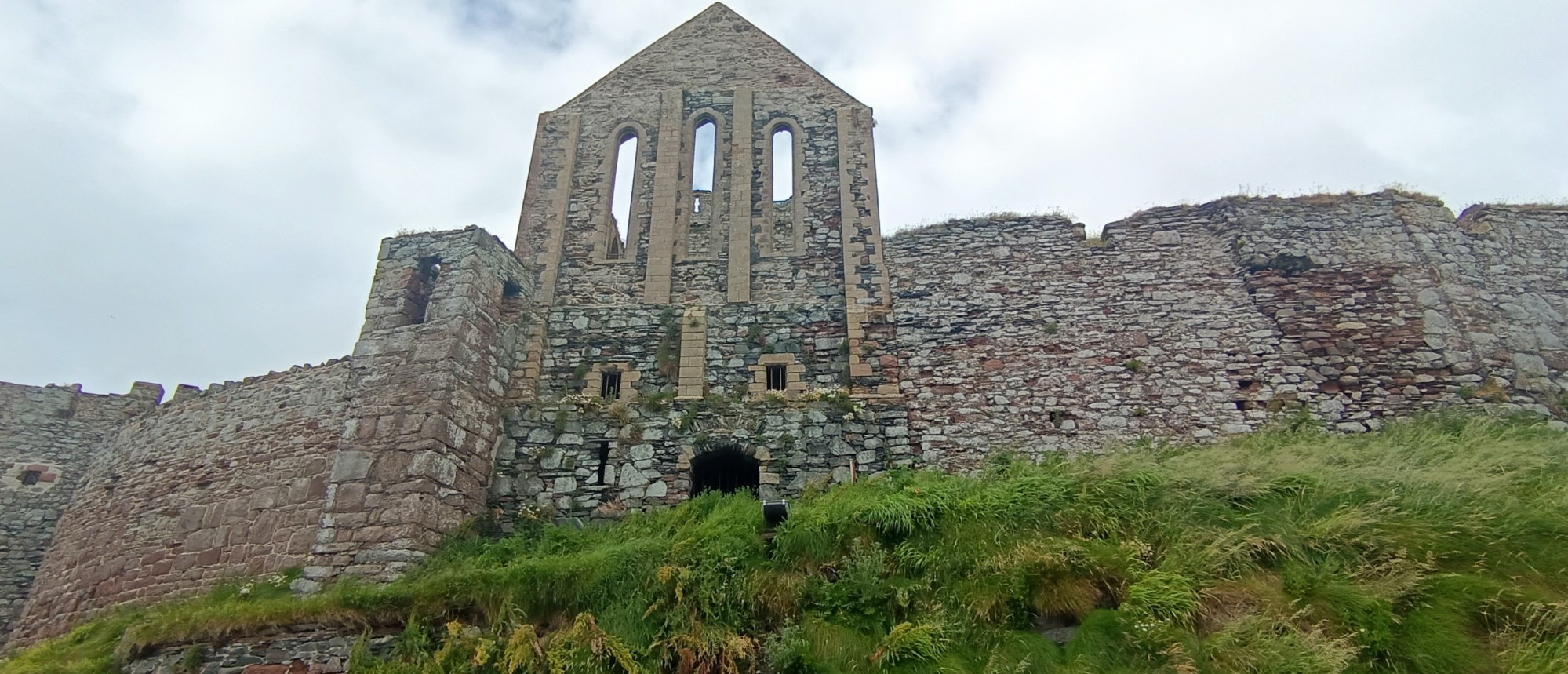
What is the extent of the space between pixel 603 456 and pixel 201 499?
627 cm

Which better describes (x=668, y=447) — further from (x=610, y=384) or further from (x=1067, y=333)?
(x=1067, y=333)

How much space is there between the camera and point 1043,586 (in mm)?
8641

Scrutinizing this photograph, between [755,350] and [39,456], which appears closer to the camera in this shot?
[755,350]

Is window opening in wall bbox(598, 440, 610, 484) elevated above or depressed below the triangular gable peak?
below

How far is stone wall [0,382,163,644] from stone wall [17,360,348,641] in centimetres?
97

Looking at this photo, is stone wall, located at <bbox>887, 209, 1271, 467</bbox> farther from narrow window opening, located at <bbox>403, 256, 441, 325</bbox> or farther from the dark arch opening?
narrow window opening, located at <bbox>403, 256, 441, 325</bbox>

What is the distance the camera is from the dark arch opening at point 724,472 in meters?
13.2

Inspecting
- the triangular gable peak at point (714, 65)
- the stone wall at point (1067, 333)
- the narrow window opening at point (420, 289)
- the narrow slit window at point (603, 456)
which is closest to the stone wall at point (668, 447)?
the narrow slit window at point (603, 456)

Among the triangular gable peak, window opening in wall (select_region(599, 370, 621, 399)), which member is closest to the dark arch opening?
window opening in wall (select_region(599, 370, 621, 399))

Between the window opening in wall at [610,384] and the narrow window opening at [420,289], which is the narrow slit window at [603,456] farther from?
the narrow window opening at [420,289]

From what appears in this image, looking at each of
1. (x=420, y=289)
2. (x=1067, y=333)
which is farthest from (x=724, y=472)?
(x=1067, y=333)

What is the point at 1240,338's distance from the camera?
47.2ft

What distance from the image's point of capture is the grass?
299 inches

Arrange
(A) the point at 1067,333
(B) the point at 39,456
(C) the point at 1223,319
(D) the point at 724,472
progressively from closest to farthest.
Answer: (D) the point at 724,472 < (A) the point at 1067,333 < (C) the point at 1223,319 < (B) the point at 39,456
